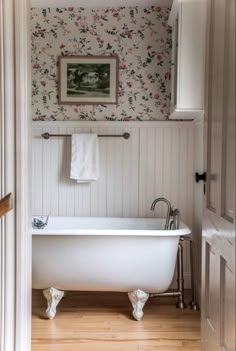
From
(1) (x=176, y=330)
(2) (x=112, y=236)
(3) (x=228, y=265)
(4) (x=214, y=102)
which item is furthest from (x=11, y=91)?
(1) (x=176, y=330)

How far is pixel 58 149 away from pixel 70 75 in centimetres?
69

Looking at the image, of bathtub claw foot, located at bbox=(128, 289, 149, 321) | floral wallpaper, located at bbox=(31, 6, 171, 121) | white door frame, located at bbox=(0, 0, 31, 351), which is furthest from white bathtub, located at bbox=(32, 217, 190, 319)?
floral wallpaper, located at bbox=(31, 6, 171, 121)

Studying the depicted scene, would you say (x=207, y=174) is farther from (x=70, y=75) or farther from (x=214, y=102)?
(x=70, y=75)

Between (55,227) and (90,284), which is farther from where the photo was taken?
(55,227)

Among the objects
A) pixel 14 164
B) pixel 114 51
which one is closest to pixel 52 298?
pixel 14 164

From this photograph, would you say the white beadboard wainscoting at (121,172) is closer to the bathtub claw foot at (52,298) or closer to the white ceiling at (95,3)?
the bathtub claw foot at (52,298)

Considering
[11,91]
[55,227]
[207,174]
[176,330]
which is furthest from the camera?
[55,227]

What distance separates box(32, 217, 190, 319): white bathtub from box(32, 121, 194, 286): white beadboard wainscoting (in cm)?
82

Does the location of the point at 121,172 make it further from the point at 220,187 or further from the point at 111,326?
the point at 220,187

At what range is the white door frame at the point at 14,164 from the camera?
1.46 m

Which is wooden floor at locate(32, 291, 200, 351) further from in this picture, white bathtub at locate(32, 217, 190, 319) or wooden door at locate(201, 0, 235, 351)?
wooden door at locate(201, 0, 235, 351)

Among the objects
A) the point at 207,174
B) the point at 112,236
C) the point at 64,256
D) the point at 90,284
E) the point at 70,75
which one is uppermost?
the point at 70,75

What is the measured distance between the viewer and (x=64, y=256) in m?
2.42

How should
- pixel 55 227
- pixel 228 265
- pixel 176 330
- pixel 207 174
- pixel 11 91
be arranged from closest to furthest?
pixel 228 265 → pixel 11 91 → pixel 207 174 → pixel 176 330 → pixel 55 227
